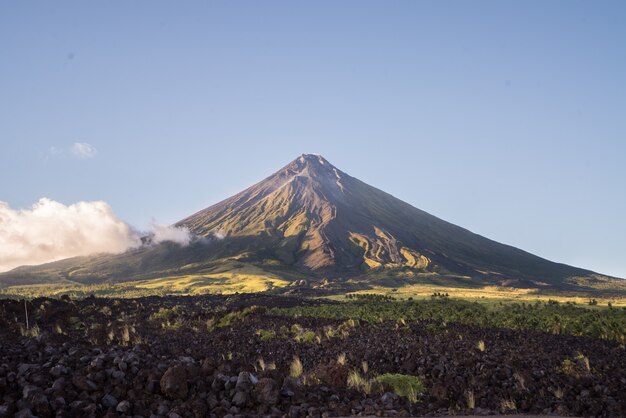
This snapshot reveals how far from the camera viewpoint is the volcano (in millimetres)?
117812

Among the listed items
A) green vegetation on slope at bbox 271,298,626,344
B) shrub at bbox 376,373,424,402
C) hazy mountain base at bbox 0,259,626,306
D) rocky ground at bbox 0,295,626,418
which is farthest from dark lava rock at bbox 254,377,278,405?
hazy mountain base at bbox 0,259,626,306

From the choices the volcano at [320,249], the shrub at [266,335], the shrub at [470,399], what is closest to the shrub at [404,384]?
the shrub at [470,399]

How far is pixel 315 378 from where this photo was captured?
11.1 metres

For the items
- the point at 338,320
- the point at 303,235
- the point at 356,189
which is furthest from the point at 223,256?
the point at 338,320

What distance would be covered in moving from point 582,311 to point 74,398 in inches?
1146

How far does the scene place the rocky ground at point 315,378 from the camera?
8102 mm

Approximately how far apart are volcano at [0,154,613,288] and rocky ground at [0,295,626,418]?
83895 mm

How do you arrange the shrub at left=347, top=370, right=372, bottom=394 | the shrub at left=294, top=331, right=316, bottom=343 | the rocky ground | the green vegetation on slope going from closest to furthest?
the rocky ground
the shrub at left=347, top=370, right=372, bottom=394
the shrub at left=294, top=331, right=316, bottom=343
the green vegetation on slope

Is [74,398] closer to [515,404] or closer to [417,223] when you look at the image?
[515,404]

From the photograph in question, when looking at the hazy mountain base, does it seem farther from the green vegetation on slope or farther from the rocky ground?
the rocky ground

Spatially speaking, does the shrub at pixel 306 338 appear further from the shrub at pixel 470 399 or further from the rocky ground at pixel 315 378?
the shrub at pixel 470 399

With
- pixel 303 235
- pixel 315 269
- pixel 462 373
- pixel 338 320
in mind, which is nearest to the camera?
pixel 462 373

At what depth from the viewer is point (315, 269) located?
393ft

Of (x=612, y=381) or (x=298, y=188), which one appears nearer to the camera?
(x=612, y=381)
